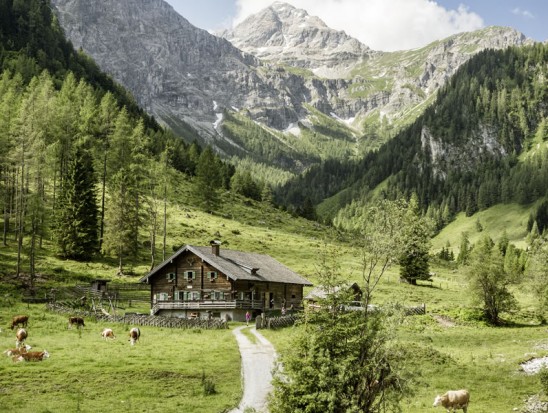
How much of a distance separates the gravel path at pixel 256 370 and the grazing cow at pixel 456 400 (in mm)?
9115

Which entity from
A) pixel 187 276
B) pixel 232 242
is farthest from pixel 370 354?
pixel 232 242

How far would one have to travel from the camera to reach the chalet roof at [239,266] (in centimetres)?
6531

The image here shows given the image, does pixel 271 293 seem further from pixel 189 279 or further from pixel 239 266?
pixel 189 279

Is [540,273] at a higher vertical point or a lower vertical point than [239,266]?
lower

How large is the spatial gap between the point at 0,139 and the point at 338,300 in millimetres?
71015

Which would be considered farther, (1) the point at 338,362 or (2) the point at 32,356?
(2) the point at 32,356

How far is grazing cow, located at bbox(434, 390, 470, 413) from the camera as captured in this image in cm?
2603

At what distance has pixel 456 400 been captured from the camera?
26.1 m

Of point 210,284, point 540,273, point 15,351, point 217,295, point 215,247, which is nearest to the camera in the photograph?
point 15,351

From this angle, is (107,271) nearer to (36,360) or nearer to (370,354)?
(36,360)

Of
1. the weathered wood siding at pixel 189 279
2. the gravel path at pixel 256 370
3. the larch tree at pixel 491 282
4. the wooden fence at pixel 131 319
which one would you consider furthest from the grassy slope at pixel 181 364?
the weathered wood siding at pixel 189 279

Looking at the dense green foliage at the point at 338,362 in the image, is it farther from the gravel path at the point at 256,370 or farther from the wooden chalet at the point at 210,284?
the wooden chalet at the point at 210,284

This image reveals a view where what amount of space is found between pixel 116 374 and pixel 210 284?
3722 cm

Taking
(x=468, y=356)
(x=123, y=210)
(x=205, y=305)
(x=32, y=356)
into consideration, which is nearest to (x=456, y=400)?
(x=468, y=356)
